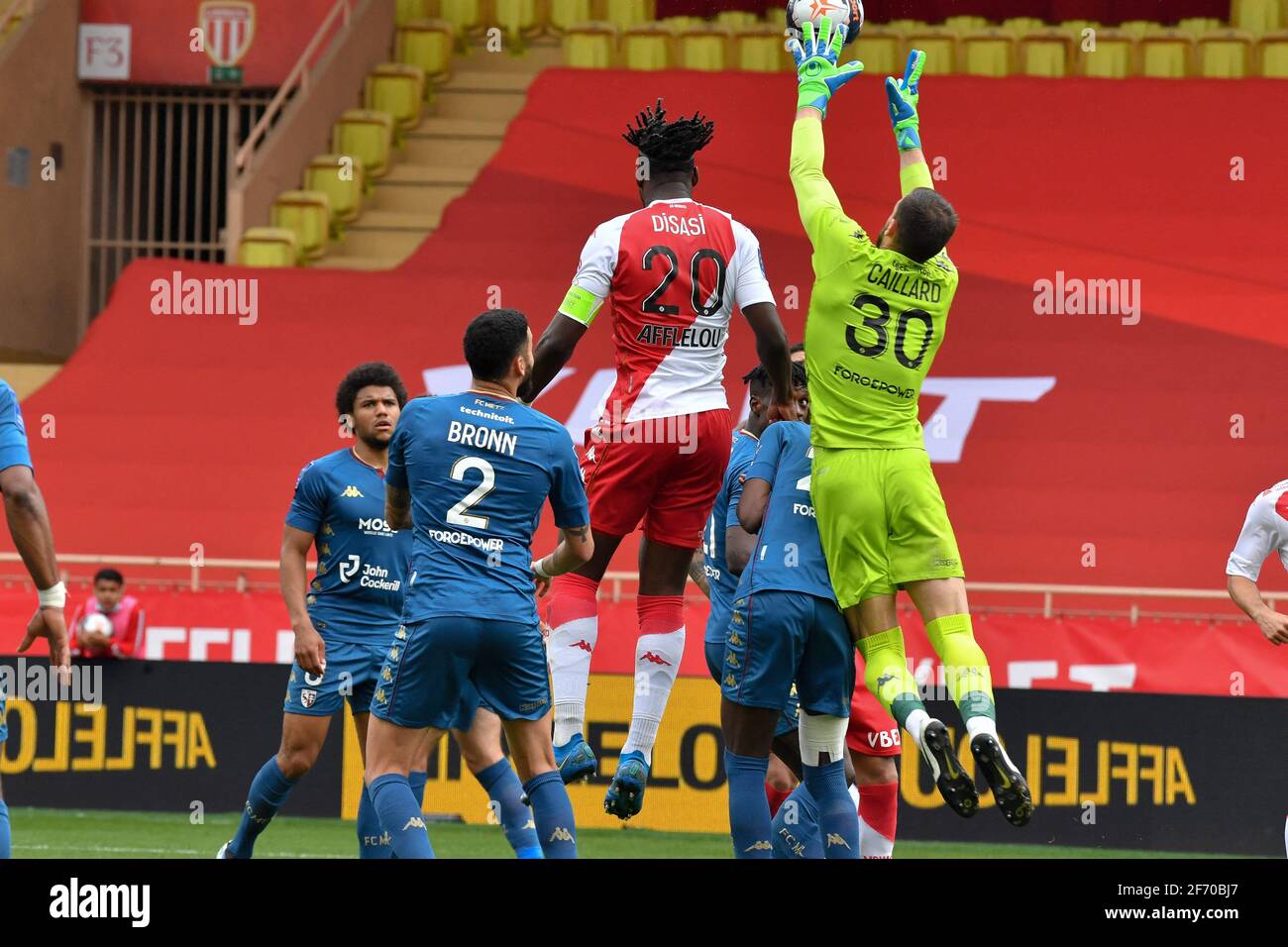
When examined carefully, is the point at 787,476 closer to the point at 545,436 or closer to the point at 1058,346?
the point at 545,436

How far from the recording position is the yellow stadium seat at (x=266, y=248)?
62.7 feet

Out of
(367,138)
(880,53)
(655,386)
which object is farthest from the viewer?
(367,138)

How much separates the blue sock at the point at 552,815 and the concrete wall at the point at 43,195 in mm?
15159

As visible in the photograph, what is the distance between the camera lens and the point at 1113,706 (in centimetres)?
1305

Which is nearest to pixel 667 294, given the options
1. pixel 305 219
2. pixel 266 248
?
pixel 266 248

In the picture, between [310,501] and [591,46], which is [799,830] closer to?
[310,501]

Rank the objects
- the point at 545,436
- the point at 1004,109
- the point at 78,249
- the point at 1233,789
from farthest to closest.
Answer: the point at 78,249
the point at 1004,109
the point at 1233,789
the point at 545,436

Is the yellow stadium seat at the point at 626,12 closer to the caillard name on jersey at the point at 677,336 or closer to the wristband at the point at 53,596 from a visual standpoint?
the caillard name on jersey at the point at 677,336

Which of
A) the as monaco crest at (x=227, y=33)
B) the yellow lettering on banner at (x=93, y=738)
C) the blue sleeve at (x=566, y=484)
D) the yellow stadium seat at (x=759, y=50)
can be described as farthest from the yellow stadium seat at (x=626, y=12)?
→ the blue sleeve at (x=566, y=484)

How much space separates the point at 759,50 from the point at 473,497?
47.9 ft

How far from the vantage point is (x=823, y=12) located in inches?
309
